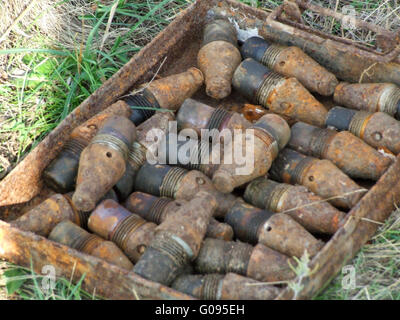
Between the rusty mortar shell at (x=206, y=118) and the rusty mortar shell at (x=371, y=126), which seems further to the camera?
the rusty mortar shell at (x=206, y=118)

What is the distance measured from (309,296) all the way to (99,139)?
162 cm

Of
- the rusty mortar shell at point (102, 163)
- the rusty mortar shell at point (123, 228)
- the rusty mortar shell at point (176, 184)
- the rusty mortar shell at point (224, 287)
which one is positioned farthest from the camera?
the rusty mortar shell at point (176, 184)

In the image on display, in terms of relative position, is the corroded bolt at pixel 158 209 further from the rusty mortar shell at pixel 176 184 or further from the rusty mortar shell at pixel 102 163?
the rusty mortar shell at pixel 102 163

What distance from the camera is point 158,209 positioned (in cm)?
414

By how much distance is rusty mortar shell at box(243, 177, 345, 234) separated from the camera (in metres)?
4.00

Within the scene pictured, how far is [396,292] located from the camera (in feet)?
12.8

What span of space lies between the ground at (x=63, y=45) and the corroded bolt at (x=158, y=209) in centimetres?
115

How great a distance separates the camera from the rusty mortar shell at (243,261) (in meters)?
3.71

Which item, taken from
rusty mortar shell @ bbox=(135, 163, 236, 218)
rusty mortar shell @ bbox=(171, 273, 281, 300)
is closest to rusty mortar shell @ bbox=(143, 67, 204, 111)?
rusty mortar shell @ bbox=(135, 163, 236, 218)

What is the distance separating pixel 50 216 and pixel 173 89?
1.37 m

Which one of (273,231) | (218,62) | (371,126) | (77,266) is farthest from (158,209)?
(371,126)

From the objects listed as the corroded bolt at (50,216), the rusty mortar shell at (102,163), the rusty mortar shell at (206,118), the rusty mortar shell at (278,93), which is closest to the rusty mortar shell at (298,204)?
the rusty mortar shell at (206,118)

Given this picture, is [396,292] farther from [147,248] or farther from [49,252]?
[49,252]

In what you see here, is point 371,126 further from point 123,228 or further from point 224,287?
point 123,228
